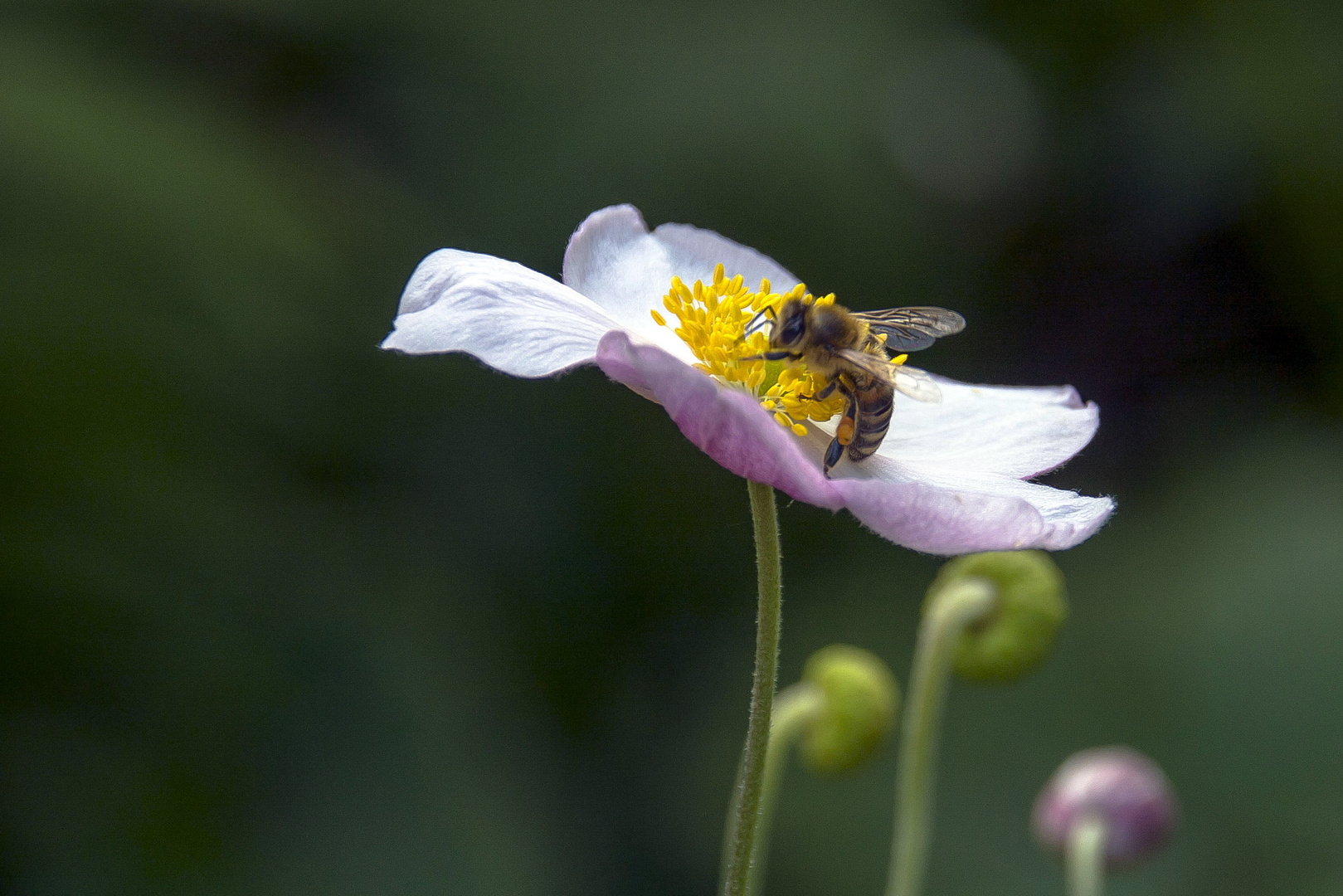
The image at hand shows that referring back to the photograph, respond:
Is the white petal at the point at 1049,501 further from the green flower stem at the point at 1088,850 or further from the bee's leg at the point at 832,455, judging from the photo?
the green flower stem at the point at 1088,850

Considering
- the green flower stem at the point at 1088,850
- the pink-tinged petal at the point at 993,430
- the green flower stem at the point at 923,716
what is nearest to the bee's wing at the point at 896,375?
the pink-tinged petal at the point at 993,430

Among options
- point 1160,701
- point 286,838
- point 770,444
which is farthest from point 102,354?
point 1160,701

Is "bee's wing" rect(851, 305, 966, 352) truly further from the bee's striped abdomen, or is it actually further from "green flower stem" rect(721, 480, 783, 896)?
"green flower stem" rect(721, 480, 783, 896)

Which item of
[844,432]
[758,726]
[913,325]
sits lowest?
[758,726]

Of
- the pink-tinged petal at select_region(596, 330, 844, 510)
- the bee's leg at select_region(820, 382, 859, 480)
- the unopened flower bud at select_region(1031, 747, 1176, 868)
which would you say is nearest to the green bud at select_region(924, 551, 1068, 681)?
the unopened flower bud at select_region(1031, 747, 1176, 868)

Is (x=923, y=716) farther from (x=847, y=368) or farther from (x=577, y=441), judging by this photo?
(x=577, y=441)

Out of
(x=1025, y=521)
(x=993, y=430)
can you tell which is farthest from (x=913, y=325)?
(x=1025, y=521)

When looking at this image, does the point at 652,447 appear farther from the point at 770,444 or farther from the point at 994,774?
the point at 770,444
